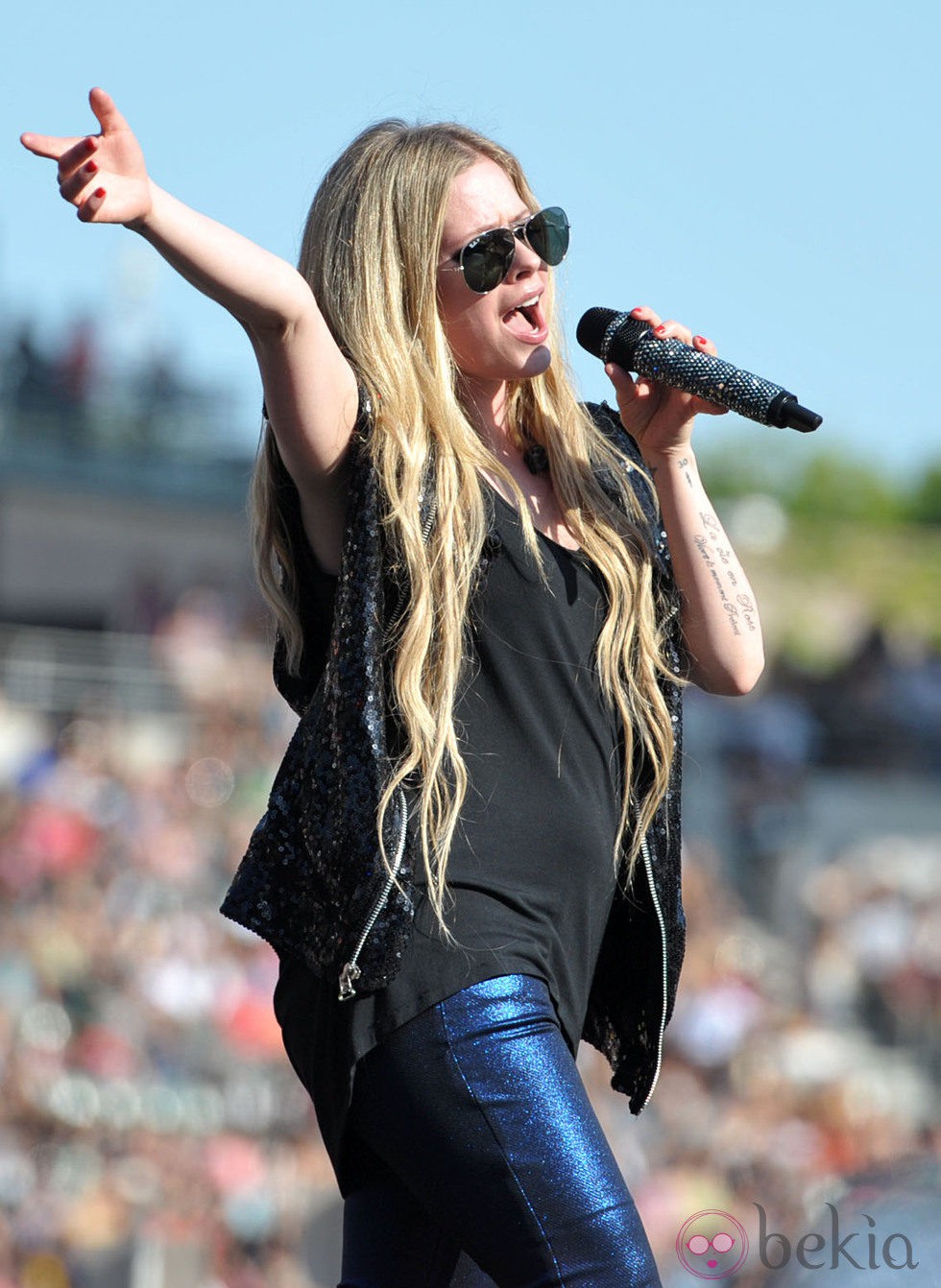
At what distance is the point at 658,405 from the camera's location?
2180 mm

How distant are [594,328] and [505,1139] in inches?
38.4

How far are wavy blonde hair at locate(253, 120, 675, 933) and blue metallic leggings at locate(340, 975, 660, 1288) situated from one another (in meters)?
0.15

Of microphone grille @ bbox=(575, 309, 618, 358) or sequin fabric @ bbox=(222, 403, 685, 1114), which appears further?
microphone grille @ bbox=(575, 309, 618, 358)

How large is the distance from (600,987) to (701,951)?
726 cm

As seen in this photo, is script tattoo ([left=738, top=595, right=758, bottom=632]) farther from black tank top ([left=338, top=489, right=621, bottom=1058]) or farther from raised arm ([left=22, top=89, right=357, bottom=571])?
raised arm ([left=22, top=89, right=357, bottom=571])

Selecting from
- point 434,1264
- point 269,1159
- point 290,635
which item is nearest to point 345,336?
point 290,635

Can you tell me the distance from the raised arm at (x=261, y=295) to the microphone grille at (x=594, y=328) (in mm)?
356

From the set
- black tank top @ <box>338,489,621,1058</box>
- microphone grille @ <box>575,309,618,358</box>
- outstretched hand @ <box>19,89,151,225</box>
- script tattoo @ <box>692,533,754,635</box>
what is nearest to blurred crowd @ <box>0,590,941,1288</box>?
script tattoo @ <box>692,533,754,635</box>

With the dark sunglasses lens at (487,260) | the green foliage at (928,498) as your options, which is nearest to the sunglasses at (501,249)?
the dark sunglasses lens at (487,260)

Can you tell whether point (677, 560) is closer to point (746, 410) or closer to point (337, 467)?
point (746, 410)

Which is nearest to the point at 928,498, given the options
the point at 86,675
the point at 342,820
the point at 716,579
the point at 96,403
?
the point at 96,403

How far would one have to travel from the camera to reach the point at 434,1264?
201 cm

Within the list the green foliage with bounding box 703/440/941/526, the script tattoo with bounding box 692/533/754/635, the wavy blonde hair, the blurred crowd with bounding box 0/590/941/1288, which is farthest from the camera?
the green foliage with bounding box 703/440/941/526

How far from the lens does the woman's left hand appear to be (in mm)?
2100
